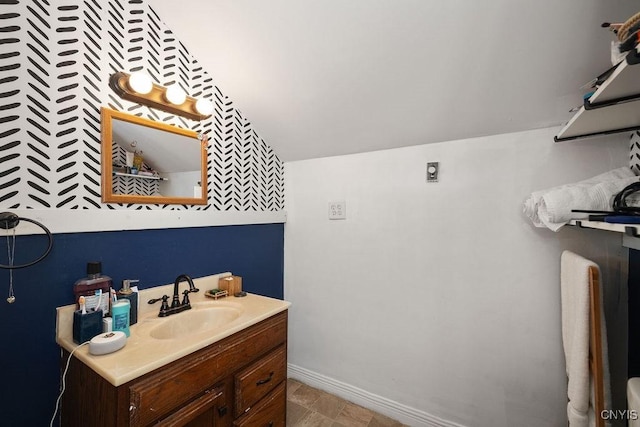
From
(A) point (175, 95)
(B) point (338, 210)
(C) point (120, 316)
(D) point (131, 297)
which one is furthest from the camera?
(B) point (338, 210)

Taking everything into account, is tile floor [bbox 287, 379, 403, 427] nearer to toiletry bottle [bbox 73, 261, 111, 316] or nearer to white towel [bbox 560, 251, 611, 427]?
white towel [bbox 560, 251, 611, 427]

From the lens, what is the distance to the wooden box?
1564mm

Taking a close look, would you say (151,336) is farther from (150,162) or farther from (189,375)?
(150,162)

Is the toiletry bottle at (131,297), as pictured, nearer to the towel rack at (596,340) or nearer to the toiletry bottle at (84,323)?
the toiletry bottle at (84,323)

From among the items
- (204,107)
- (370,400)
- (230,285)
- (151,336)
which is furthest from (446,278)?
(204,107)

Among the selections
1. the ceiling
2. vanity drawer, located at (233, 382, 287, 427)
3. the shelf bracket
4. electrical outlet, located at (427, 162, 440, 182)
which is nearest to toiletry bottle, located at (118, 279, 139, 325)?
vanity drawer, located at (233, 382, 287, 427)

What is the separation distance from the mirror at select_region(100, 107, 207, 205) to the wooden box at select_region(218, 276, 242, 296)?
478mm

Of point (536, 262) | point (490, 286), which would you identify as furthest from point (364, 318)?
point (536, 262)

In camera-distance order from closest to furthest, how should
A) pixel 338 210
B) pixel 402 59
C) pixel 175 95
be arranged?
pixel 402 59, pixel 175 95, pixel 338 210

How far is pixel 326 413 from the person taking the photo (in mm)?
1711

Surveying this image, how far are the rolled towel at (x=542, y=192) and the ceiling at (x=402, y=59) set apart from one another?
0.31 m

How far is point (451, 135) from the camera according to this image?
1.50m

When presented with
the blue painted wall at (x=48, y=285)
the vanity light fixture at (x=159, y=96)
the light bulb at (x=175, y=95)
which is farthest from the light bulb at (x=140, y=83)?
the blue painted wall at (x=48, y=285)

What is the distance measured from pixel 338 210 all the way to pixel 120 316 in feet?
4.29
